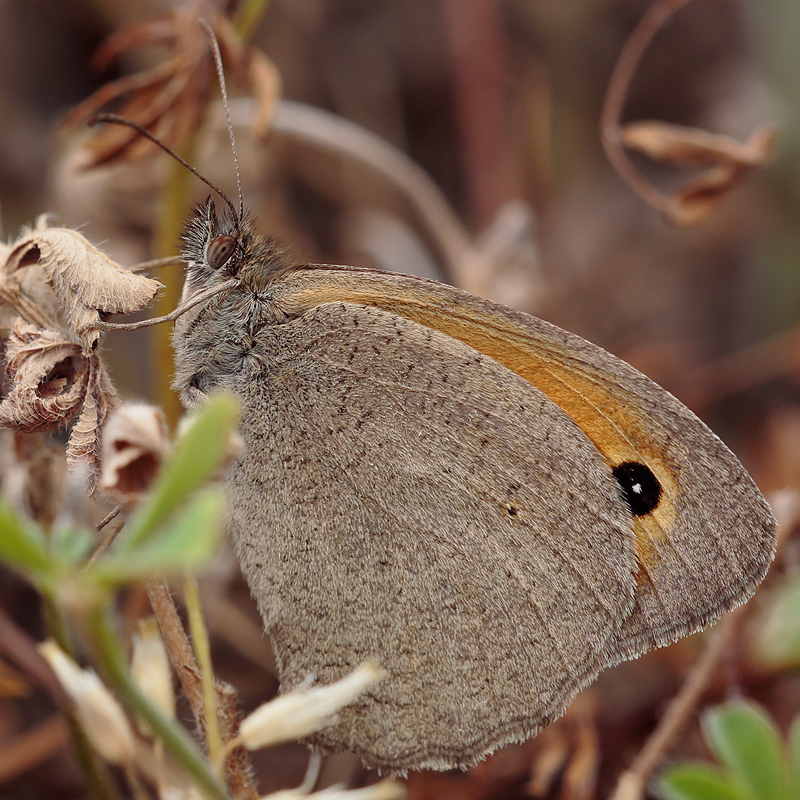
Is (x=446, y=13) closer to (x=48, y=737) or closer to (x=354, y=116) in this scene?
(x=354, y=116)

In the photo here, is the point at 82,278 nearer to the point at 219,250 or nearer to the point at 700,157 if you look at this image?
the point at 219,250

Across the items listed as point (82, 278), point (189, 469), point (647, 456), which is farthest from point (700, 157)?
point (189, 469)

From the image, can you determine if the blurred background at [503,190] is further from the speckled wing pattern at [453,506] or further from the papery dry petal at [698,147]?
the papery dry petal at [698,147]

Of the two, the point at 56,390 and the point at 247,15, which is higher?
the point at 247,15

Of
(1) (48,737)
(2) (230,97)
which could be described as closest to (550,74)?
(2) (230,97)

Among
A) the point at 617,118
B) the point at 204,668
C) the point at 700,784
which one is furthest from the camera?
the point at 617,118

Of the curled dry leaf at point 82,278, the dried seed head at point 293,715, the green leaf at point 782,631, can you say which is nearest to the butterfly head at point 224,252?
the curled dry leaf at point 82,278
